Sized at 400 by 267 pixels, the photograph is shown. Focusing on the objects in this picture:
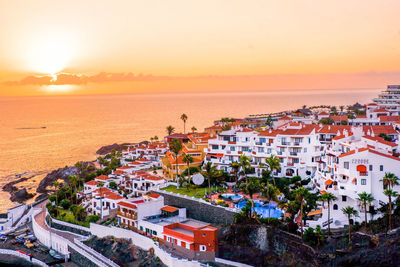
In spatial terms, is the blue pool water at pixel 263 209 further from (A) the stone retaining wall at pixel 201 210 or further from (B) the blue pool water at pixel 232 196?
(A) the stone retaining wall at pixel 201 210

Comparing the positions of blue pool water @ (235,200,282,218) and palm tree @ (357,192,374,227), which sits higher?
palm tree @ (357,192,374,227)

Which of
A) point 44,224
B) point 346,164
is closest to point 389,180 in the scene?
point 346,164

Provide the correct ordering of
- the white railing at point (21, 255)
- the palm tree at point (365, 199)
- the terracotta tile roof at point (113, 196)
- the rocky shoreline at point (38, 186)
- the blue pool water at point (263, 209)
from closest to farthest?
the palm tree at point (365, 199)
the blue pool water at point (263, 209)
the white railing at point (21, 255)
the terracotta tile roof at point (113, 196)
the rocky shoreline at point (38, 186)

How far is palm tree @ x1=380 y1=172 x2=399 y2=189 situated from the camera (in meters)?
35.0

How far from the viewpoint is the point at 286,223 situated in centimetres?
3794

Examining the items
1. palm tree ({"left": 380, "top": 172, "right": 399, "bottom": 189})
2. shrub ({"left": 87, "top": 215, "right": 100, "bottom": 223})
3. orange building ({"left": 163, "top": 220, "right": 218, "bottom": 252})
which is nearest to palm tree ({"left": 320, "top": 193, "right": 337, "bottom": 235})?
palm tree ({"left": 380, "top": 172, "right": 399, "bottom": 189})

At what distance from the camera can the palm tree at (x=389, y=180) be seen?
115ft

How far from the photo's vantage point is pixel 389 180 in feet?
115

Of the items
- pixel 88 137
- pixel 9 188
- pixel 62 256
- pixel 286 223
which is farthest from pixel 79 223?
pixel 88 137

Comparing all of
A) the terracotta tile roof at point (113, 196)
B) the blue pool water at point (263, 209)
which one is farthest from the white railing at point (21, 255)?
the blue pool water at point (263, 209)

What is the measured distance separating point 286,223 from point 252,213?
3.98 metres

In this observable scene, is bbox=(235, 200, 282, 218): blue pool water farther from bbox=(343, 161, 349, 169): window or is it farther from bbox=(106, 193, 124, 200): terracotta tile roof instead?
bbox=(106, 193, 124, 200): terracotta tile roof

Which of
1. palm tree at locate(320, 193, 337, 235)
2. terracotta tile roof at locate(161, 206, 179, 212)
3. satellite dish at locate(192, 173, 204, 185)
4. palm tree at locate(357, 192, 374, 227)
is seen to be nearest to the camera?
palm tree at locate(357, 192, 374, 227)

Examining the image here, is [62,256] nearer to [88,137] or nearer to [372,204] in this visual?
[372,204]
